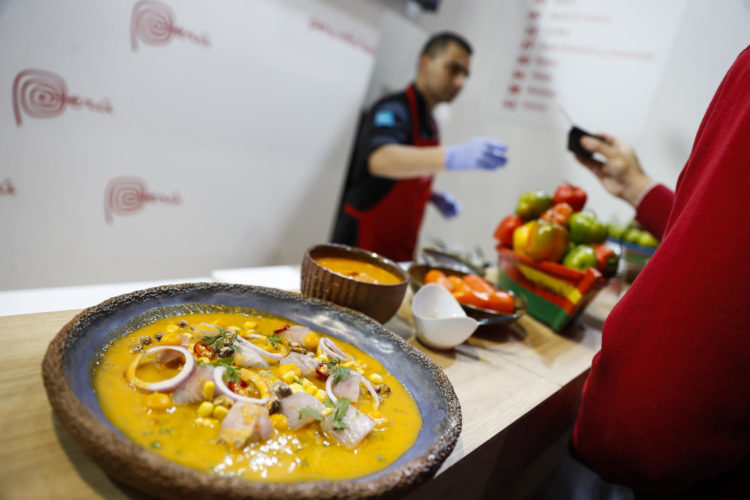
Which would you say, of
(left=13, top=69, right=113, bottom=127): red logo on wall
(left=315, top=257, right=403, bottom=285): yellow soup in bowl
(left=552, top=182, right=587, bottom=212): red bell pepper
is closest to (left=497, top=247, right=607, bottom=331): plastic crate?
(left=552, top=182, right=587, bottom=212): red bell pepper

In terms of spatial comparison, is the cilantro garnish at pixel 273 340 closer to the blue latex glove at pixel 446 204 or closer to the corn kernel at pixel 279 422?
the corn kernel at pixel 279 422

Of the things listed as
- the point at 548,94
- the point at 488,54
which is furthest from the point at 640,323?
the point at 488,54

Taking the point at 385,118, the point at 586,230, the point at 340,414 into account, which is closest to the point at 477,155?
the point at 385,118

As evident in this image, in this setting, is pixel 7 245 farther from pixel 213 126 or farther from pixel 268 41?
pixel 268 41

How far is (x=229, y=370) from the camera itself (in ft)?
2.89

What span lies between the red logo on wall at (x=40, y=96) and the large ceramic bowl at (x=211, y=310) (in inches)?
68.4

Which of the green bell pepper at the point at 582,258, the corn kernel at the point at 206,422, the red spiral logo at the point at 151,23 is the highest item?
the red spiral logo at the point at 151,23

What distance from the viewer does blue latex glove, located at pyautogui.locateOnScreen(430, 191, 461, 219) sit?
3883 millimetres

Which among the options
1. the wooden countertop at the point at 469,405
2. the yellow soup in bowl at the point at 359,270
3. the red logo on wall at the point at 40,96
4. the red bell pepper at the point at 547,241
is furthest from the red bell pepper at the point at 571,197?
the red logo on wall at the point at 40,96

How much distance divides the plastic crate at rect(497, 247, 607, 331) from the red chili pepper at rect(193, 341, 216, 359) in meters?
1.36

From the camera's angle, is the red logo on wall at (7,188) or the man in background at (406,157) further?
the man in background at (406,157)

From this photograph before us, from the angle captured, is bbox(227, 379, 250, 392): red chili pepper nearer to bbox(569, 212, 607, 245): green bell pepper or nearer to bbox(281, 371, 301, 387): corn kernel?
bbox(281, 371, 301, 387): corn kernel

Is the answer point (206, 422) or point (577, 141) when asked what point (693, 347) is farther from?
point (577, 141)

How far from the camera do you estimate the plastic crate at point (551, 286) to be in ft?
5.70
